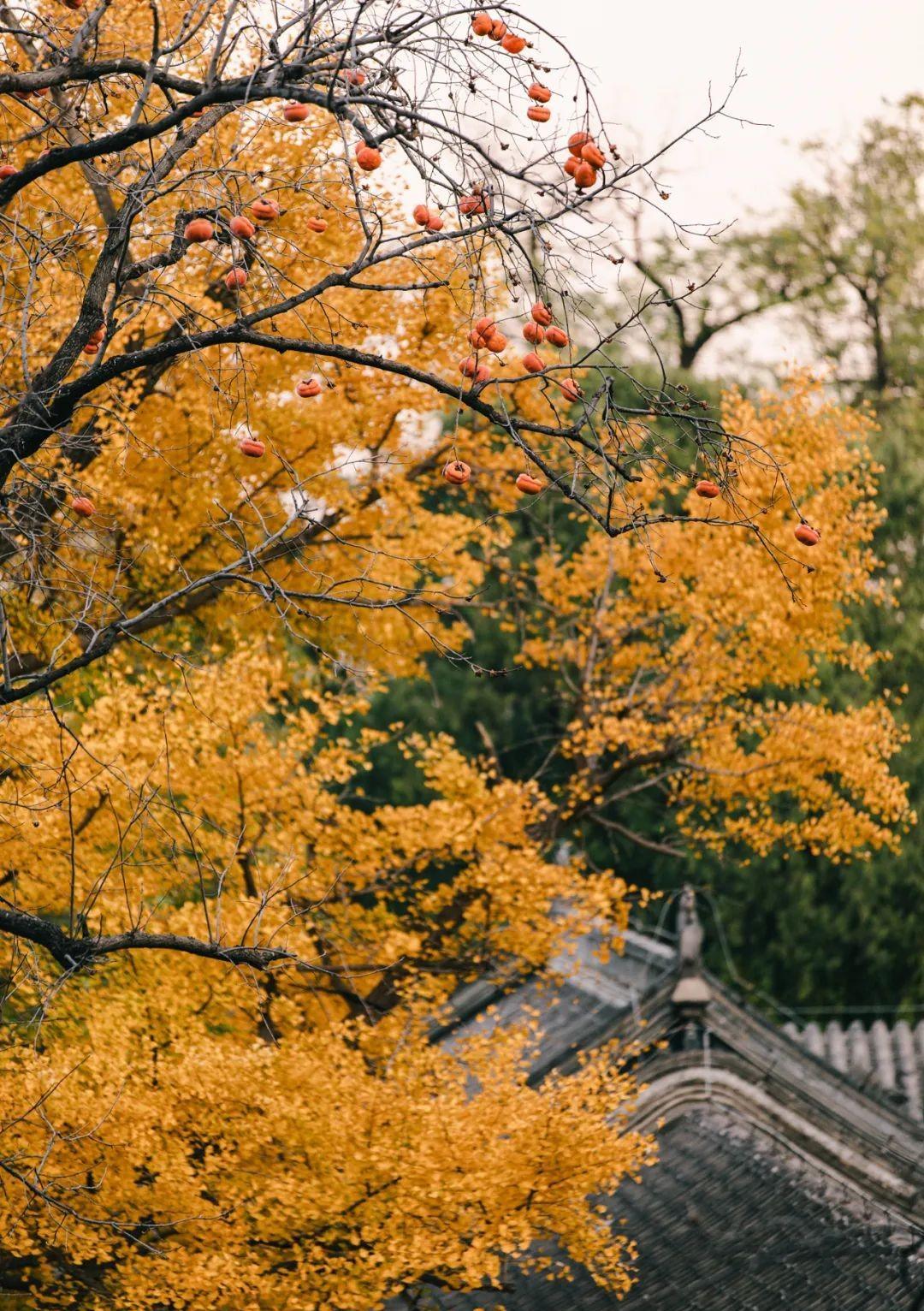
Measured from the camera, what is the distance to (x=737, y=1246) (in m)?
10.7

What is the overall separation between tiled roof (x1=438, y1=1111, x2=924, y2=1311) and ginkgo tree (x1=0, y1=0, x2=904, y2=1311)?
1.49 ft

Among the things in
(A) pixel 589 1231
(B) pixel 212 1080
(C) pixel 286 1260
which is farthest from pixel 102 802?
(A) pixel 589 1231

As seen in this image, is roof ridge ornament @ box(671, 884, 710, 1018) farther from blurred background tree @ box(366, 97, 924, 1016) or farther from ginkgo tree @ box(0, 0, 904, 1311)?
blurred background tree @ box(366, 97, 924, 1016)

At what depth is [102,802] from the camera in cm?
1080

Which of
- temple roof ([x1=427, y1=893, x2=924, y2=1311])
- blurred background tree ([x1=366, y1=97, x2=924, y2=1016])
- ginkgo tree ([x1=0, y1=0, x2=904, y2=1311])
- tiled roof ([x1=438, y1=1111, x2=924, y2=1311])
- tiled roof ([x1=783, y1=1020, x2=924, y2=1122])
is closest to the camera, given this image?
ginkgo tree ([x1=0, y1=0, x2=904, y2=1311])

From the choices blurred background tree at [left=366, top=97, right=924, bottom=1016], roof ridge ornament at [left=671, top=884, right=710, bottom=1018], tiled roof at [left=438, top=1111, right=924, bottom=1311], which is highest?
blurred background tree at [left=366, top=97, right=924, bottom=1016]

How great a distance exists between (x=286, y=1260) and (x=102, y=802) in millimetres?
3521

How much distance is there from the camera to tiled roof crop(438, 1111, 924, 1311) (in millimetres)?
10016

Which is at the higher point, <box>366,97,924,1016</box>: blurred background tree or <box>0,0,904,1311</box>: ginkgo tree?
<box>366,97,924,1016</box>: blurred background tree

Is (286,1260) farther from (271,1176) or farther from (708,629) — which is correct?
(708,629)

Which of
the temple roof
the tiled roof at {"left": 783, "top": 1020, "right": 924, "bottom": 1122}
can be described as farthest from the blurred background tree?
the temple roof

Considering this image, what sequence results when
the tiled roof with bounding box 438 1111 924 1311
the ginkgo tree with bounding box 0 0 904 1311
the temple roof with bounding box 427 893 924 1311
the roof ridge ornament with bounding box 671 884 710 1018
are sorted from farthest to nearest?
1. the roof ridge ornament with bounding box 671 884 710 1018
2. the temple roof with bounding box 427 893 924 1311
3. the tiled roof with bounding box 438 1111 924 1311
4. the ginkgo tree with bounding box 0 0 904 1311

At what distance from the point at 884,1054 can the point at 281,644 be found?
6.93 meters

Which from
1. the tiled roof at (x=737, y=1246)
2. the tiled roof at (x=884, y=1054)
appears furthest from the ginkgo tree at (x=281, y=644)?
the tiled roof at (x=884, y=1054)
